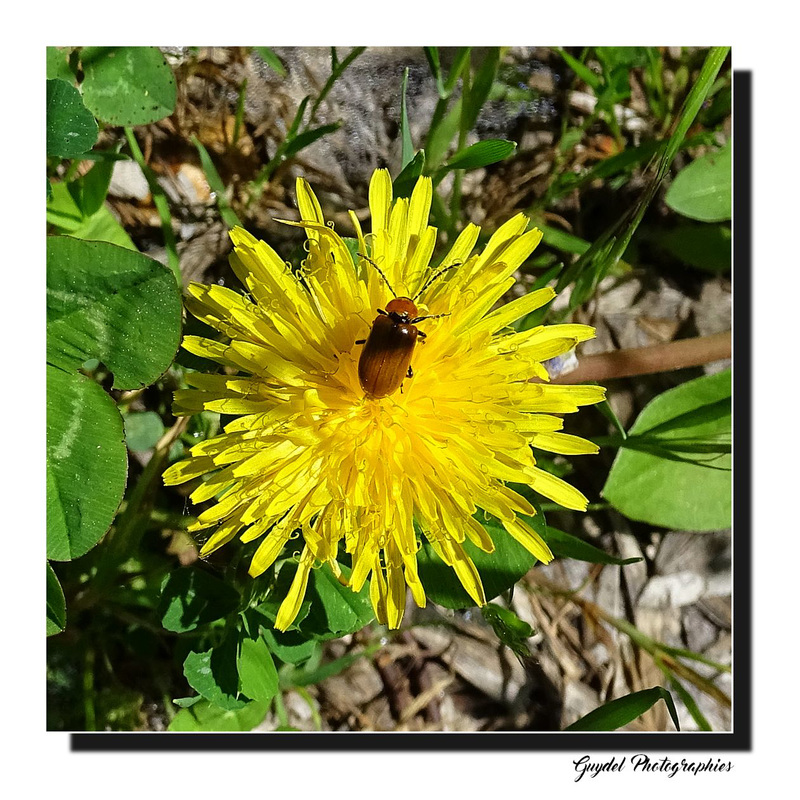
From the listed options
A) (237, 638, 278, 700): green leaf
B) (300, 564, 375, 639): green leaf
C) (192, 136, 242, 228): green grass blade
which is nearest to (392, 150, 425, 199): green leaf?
(192, 136, 242, 228): green grass blade

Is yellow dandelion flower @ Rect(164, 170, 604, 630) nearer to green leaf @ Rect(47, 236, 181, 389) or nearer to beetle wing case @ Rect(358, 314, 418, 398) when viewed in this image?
beetle wing case @ Rect(358, 314, 418, 398)

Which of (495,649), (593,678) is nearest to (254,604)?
(495,649)

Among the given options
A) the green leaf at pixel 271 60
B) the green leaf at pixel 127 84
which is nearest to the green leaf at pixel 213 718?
the green leaf at pixel 127 84

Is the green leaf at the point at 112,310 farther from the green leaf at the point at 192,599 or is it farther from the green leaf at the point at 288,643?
the green leaf at the point at 288,643

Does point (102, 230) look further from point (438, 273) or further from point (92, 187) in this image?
point (438, 273)
